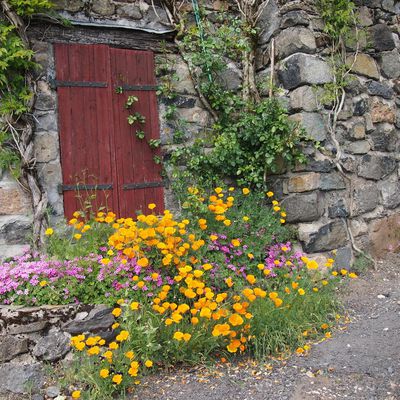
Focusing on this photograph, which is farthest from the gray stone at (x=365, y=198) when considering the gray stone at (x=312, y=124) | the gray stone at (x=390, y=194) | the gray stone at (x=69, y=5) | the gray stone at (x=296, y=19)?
the gray stone at (x=69, y=5)

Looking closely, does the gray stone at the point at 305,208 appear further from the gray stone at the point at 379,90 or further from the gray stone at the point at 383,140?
the gray stone at the point at 379,90

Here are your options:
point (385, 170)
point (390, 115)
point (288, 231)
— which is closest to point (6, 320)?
point (288, 231)

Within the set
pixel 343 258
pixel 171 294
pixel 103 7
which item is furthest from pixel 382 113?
pixel 171 294

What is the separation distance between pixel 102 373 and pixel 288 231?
241 cm

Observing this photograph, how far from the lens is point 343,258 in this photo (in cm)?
436

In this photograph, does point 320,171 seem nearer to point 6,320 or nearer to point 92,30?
point 92,30

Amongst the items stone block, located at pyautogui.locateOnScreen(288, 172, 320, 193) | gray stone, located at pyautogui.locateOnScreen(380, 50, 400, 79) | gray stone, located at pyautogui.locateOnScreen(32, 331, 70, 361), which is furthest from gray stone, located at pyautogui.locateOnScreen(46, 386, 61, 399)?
gray stone, located at pyautogui.locateOnScreen(380, 50, 400, 79)

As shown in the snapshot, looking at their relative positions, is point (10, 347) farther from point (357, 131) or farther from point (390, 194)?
point (390, 194)

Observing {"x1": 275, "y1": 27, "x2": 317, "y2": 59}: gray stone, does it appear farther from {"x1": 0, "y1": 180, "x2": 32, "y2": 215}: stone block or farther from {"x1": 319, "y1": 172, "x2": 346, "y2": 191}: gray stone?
{"x1": 0, "y1": 180, "x2": 32, "y2": 215}: stone block

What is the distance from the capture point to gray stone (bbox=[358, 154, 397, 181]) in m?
4.61

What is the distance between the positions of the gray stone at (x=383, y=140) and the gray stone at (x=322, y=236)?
981 millimetres

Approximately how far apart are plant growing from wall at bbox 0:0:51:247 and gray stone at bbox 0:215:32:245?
0.29 ft

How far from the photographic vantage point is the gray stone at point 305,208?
13.9ft

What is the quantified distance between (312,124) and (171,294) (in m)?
2.16
